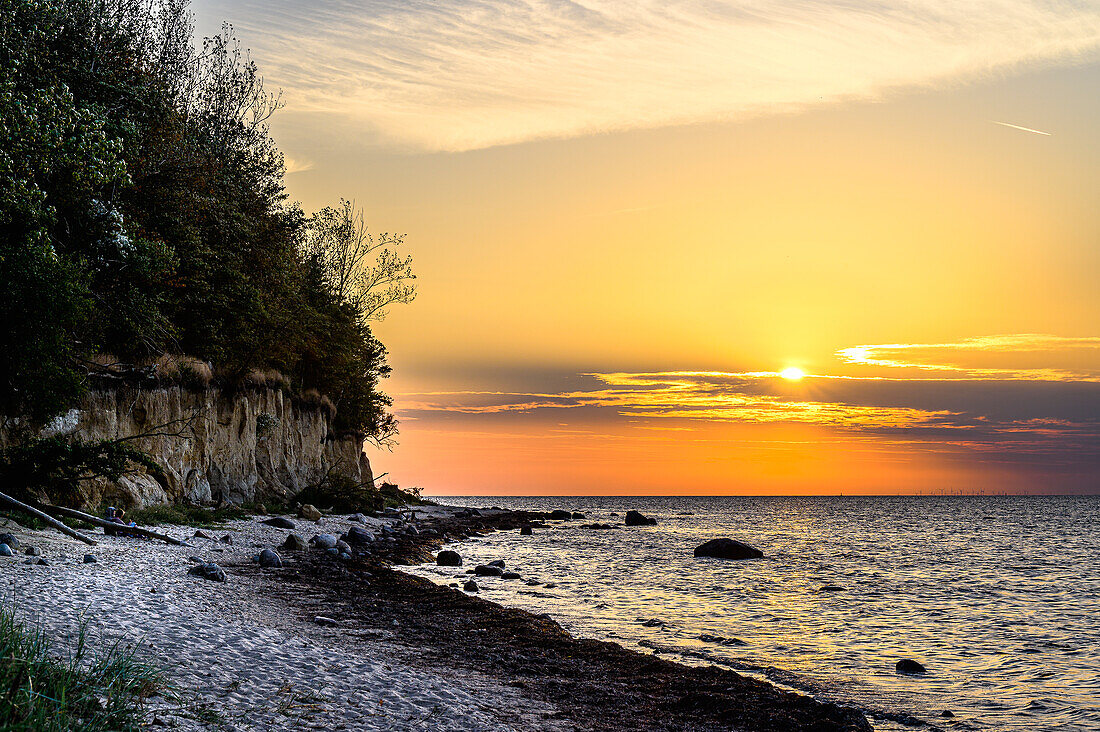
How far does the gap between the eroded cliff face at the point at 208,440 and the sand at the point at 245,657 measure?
9365mm

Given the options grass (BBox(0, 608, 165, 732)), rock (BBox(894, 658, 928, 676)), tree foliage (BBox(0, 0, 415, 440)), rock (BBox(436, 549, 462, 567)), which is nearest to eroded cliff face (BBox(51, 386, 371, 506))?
tree foliage (BBox(0, 0, 415, 440))

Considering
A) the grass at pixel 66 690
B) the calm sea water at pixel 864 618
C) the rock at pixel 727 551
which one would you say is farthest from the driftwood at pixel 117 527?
the rock at pixel 727 551

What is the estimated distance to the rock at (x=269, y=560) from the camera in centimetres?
2119

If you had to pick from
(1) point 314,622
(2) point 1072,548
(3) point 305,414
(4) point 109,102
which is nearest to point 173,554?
(1) point 314,622

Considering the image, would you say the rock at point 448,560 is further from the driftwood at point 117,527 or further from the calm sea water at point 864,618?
the driftwood at point 117,527

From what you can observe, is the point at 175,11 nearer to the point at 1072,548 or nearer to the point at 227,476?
the point at 227,476

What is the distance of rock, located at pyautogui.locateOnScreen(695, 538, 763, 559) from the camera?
41.4 meters

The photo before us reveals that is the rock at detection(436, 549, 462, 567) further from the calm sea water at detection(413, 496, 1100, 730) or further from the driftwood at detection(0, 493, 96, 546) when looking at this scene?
the driftwood at detection(0, 493, 96, 546)

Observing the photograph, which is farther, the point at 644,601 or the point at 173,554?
the point at 644,601

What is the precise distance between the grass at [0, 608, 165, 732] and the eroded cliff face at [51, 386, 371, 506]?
53.1ft

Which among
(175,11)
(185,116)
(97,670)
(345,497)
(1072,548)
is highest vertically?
(175,11)

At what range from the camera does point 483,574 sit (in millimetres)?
28094

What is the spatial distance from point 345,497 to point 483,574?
67.2 feet

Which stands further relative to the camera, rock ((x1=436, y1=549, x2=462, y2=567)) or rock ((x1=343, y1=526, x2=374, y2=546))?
rock ((x1=343, y1=526, x2=374, y2=546))
